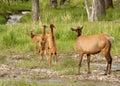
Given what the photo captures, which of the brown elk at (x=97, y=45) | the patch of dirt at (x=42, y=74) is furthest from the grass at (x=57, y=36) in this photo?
the brown elk at (x=97, y=45)

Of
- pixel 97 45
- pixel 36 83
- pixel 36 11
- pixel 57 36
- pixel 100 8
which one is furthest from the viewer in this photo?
pixel 100 8

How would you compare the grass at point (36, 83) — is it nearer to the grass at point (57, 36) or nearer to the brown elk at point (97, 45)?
the brown elk at point (97, 45)

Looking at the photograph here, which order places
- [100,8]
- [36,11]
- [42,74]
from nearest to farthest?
[42,74] → [36,11] → [100,8]

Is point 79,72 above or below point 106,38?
below

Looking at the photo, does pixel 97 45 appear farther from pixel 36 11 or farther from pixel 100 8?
pixel 100 8

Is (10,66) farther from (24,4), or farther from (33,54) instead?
(24,4)

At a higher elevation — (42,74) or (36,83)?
(36,83)

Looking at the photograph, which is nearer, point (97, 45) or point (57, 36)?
point (97, 45)

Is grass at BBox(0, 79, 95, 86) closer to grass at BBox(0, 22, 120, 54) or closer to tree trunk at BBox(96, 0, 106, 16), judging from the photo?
grass at BBox(0, 22, 120, 54)

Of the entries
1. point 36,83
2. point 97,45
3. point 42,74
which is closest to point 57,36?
point 42,74

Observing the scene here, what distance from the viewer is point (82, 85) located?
11.1 meters

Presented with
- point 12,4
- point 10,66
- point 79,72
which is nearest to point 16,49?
point 10,66

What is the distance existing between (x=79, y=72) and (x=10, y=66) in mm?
2659

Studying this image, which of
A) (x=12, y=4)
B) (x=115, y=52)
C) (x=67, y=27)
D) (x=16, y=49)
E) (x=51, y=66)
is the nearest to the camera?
(x=51, y=66)
